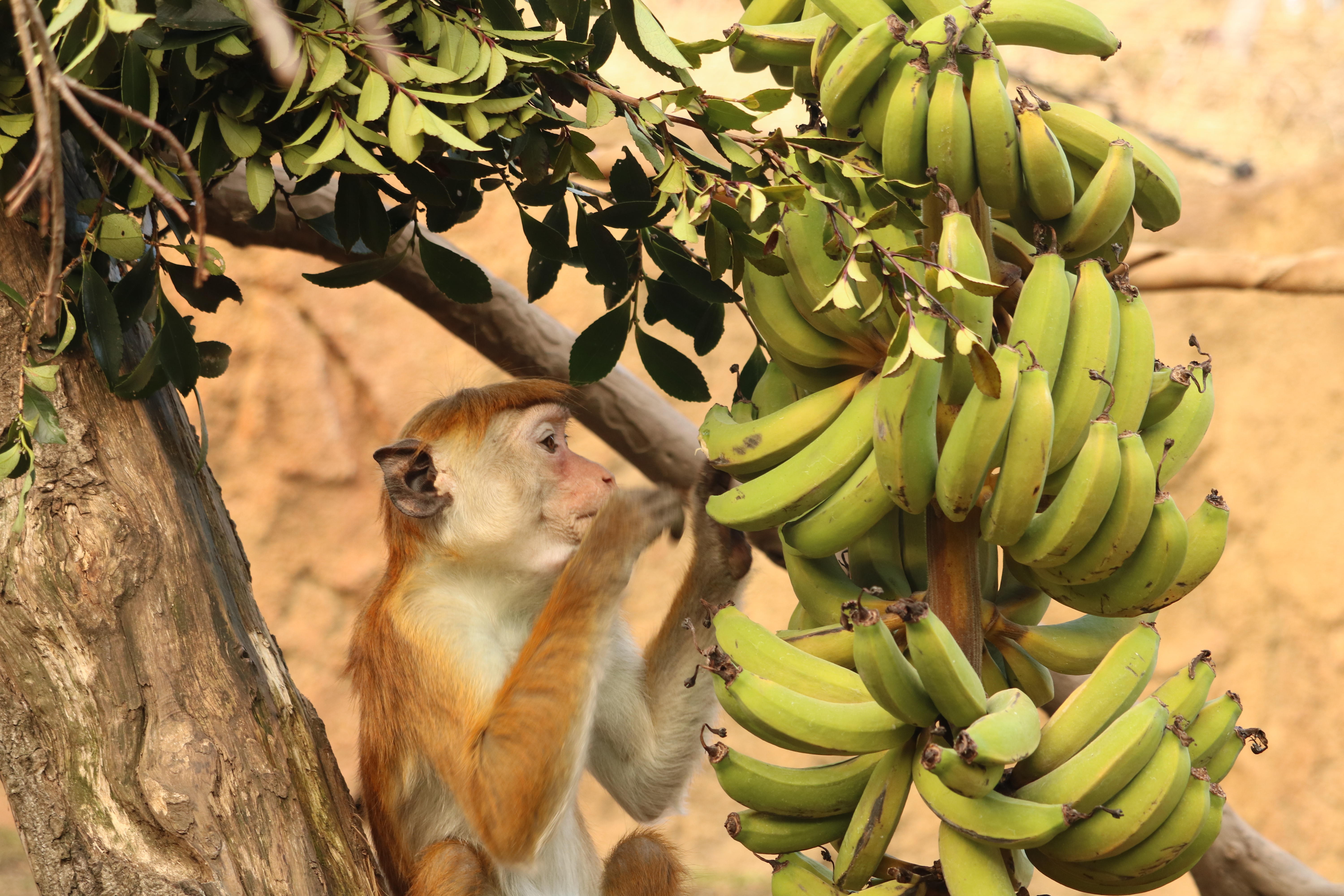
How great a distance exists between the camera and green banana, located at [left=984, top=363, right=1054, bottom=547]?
1343 mm

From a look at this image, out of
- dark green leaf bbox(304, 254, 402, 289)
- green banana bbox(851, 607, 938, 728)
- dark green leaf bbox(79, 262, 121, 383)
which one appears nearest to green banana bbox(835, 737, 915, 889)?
green banana bbox(851, 607, 938, 728)

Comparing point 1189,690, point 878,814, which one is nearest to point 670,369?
point 878,814

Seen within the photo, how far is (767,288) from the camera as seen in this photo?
165 centimetres

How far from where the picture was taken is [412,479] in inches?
96.0

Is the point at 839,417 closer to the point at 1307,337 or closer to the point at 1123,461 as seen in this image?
the point at 1123,461

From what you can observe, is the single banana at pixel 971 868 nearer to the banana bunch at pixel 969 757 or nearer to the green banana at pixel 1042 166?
the banana bunch at pixel 969 757

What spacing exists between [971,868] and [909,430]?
0.54 m

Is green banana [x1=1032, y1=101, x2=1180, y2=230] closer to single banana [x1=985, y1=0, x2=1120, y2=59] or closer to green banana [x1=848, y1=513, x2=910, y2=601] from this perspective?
single banana [x1=985, y1=0, x2=1120, y2=59]

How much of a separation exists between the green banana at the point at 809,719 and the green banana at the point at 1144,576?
11.9 inches

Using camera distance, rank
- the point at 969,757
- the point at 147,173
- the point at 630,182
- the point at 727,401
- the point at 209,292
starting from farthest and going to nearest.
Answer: the point at 727,401
the point at 209,292
the point at 630,182
the point at 969,757
the point at 147,173

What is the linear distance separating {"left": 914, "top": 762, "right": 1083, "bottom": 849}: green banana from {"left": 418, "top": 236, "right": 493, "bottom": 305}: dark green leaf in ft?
3.66

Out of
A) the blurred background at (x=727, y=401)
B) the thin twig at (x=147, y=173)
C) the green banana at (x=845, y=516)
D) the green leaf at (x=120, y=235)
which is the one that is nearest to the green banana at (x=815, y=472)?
the green banana at (x=845, y=516)

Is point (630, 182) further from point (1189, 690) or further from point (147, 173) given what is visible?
point (1189, 690)

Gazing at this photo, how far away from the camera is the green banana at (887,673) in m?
1.27
